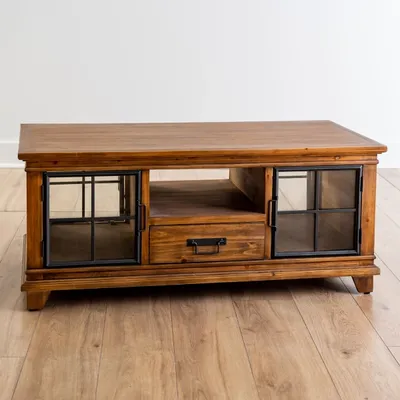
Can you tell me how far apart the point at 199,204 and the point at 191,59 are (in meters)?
1.62

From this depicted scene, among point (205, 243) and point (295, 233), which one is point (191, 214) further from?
point (295, 233)

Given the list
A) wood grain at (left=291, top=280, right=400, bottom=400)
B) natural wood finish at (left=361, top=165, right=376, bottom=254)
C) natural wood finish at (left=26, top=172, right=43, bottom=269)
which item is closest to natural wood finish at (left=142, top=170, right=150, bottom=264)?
natural wood finish at (left=26, top=172, right=43, bottom=269)

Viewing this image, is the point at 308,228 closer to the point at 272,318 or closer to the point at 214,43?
the point at 272,318

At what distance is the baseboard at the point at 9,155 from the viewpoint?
375 centimetres

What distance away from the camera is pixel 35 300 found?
82.9 inches

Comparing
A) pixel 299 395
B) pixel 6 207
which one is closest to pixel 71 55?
pixel 6 207

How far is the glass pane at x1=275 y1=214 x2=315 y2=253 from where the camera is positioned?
2.15 m

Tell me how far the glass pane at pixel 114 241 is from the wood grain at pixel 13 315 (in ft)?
0.71

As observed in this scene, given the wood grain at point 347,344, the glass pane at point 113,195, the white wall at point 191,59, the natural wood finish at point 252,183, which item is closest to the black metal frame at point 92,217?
the glass pane at point 113,195

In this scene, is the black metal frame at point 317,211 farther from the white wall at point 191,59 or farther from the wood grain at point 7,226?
the white wall at point 191,59

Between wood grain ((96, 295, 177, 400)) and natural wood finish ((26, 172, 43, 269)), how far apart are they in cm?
22

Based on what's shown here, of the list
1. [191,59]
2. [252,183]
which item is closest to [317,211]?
[252,183]

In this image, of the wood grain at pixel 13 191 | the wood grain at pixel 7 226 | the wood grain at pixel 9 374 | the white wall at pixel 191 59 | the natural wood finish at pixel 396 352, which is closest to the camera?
the wood grain at pixel 9 374

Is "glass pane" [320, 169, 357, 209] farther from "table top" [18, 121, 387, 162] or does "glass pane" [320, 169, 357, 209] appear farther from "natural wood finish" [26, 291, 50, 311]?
"natural wood finish" [26, 291, 50, 311]
